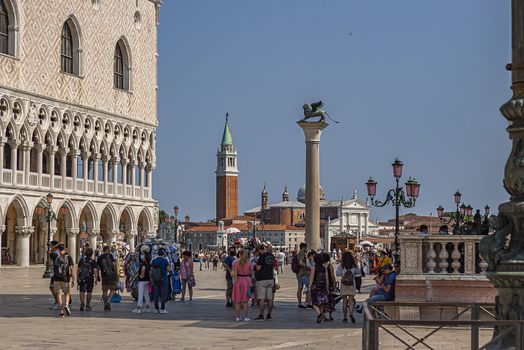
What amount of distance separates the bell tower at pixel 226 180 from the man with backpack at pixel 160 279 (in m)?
142

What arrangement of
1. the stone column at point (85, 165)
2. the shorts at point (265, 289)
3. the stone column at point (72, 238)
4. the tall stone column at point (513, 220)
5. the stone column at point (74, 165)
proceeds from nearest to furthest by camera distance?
the tall stone column at point (513, 220)
the shorts at point (265, 289)
the stone column at point (72, 238)
the stone column at point (74, 165)
the stone column at point (85, 165)

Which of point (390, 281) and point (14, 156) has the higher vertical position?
point (14, 156)

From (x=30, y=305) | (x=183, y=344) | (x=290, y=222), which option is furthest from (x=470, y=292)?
(x=290, y=222)

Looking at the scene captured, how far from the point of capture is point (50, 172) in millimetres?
48844

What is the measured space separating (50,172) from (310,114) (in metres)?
23.8

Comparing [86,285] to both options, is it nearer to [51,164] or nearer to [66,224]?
[51,164]

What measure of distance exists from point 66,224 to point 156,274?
108 ft

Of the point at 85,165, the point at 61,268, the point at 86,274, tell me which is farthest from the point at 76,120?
the point at 61,268

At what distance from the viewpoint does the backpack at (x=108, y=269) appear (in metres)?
19.0

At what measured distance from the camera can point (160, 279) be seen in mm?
18359

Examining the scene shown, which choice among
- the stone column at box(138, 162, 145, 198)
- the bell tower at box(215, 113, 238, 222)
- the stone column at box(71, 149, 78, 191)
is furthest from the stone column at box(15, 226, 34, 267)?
the bell tower at box(215, 113, 238, 222)

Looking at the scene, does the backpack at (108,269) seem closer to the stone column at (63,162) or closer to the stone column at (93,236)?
the stone column at (63,162)

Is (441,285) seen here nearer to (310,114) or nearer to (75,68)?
(310,114)

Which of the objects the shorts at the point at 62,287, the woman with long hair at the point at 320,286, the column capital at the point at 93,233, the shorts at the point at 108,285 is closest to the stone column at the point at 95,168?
the column capital at the point at 93,233
